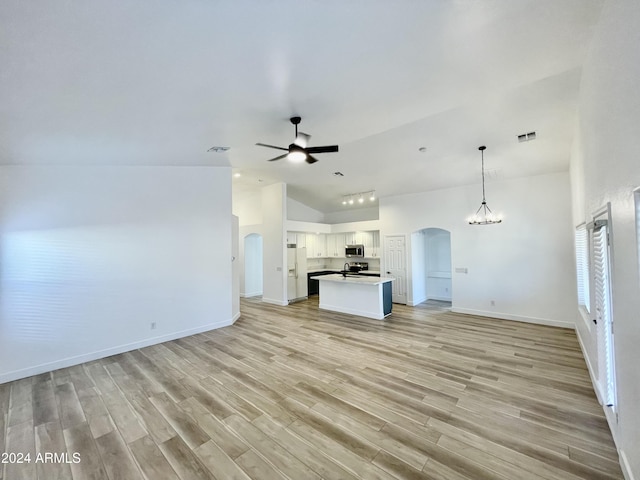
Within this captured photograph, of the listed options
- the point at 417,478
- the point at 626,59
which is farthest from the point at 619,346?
the point at 626,59

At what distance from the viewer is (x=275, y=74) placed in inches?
101

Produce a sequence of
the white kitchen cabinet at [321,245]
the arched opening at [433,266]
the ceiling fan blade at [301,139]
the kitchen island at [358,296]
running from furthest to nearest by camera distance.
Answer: the white kitchen cabinet at [321,245], the arched opening at [433,266], the kitchen island at [358,296], the ceiling fan blade at [301,139]

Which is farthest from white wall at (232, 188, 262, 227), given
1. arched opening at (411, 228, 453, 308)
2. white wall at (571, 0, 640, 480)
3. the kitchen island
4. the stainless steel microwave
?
white wall at (571, 0, 640, 480)

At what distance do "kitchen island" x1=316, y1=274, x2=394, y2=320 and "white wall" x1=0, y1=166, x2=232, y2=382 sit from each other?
8.52 feet

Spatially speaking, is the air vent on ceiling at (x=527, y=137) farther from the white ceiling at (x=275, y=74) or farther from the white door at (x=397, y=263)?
the white door at (x=397, y=263)

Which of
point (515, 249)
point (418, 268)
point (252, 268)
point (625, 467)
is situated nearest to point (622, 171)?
point (625, 467)

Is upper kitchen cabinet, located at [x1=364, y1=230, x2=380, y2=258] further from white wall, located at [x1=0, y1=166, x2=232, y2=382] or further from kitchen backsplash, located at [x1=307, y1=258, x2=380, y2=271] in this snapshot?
white wall, located at [x1=0, y1=166, x2=232, y2=382]

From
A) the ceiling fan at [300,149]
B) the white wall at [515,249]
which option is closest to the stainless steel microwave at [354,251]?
the white wall at [515,249]

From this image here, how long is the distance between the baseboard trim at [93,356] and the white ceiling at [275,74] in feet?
9.30

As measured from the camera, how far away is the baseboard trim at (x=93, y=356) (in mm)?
3507

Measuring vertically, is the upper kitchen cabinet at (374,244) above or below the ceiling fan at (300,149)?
below

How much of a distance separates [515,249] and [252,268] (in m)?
7.73

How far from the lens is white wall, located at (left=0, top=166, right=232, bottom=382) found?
359 centimetres

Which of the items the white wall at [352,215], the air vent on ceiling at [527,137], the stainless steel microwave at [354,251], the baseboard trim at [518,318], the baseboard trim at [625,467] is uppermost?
the air vent on ceiling at [527,137]
